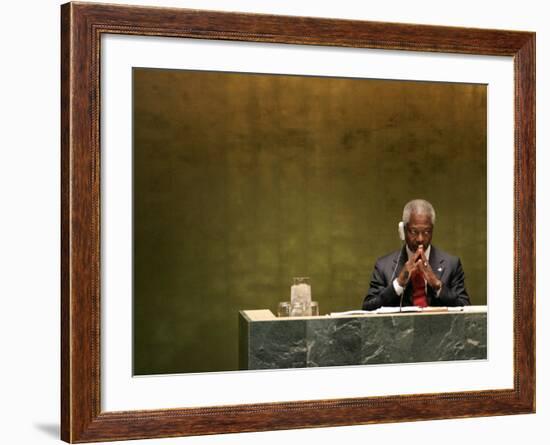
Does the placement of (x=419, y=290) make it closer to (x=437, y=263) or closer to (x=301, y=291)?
(x=437, y=263)

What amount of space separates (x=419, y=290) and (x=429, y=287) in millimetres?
44

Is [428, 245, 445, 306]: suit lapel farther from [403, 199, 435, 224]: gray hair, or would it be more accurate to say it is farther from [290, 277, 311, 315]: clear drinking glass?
[290, 277, 311, 315]: clear drinking glass

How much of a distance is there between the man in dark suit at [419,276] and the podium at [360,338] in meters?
0.08

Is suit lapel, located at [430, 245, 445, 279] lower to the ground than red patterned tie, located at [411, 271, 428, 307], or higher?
higher

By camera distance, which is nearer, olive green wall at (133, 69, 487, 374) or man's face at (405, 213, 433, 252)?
olive green wall at (133, 69, 487, 374)

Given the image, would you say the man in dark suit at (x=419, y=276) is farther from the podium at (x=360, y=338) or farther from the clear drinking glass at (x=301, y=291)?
the clear drinking glass at (x=301, y=291)

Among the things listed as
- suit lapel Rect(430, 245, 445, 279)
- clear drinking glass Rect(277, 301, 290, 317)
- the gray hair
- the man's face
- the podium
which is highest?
the gray hair

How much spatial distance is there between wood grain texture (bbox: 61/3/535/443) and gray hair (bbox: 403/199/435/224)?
366 mm

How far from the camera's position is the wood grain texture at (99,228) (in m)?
3.41

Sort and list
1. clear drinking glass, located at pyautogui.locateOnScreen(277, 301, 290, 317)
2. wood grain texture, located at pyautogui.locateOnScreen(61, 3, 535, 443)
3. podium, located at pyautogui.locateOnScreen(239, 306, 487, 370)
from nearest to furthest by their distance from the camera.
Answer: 1. wood grain texture, located at pyautogui.locateOnScreen(61, 3, 535, 443)
2. podium, located at pyautogui.locateOnScreen(239, 306, 487, 370)
3. clear drinking glass, located at pyautogui.locateOnScreen(277, 301, 290, 317)

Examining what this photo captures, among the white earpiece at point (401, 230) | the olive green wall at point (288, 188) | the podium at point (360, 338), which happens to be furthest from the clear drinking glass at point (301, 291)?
the white earpiece at point (401, 230)

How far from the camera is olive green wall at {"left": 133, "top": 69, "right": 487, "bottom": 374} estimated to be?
12.3 ft

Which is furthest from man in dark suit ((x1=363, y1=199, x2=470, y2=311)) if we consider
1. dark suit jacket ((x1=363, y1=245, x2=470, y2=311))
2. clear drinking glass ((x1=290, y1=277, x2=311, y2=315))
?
clear drinking glass ((x1=290, y1=277, x2=311, y2=315))

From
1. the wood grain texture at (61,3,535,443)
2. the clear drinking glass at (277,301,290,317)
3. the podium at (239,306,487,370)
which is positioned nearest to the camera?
the wood grain texture at (61,3,535,443)
